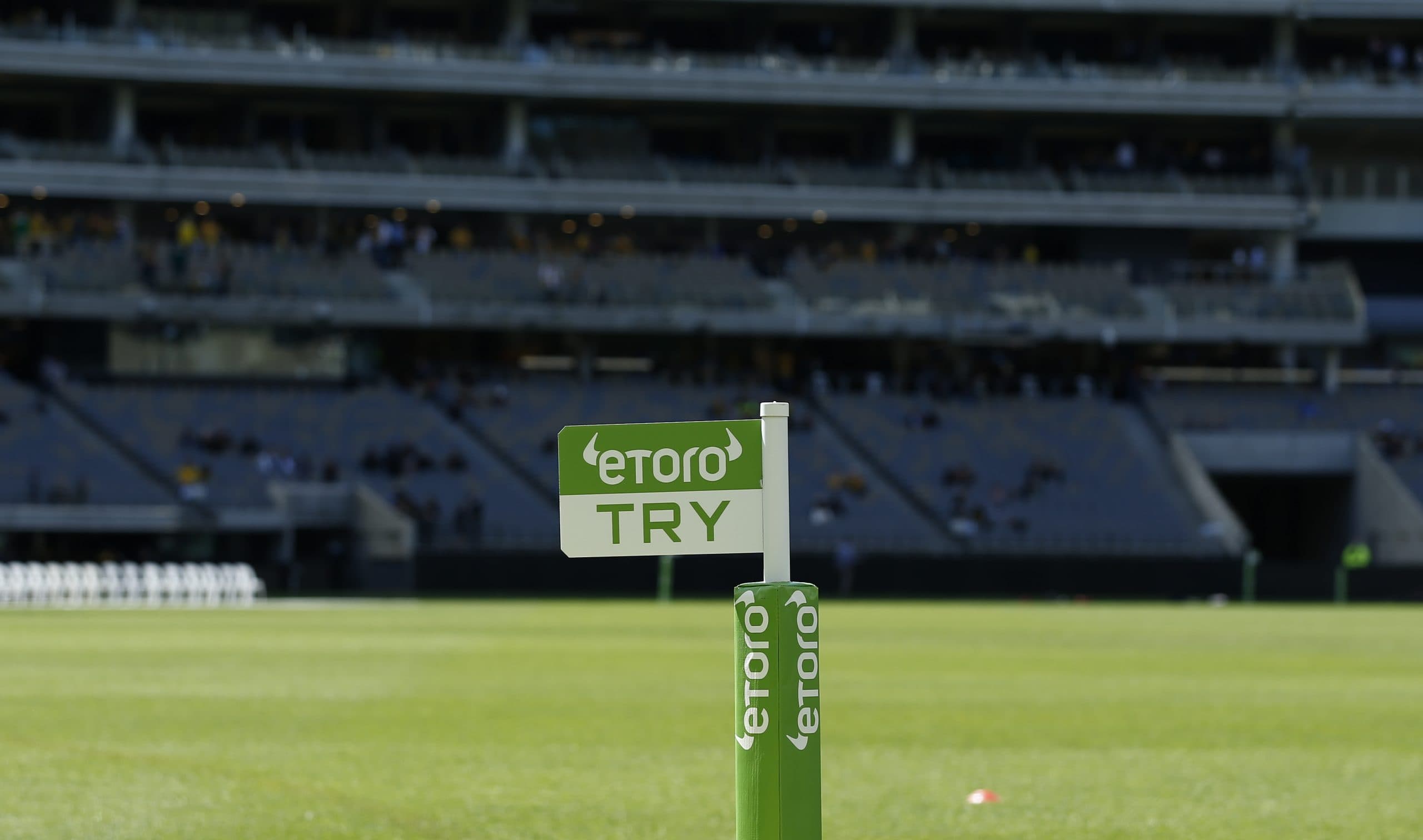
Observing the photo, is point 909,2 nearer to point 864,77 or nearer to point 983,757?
point 864,77

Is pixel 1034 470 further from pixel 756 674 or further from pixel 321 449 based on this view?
pixel 756 674

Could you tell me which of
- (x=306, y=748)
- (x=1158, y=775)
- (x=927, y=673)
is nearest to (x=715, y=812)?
(x=1158, y=775)

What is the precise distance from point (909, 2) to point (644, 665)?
48.1 meters

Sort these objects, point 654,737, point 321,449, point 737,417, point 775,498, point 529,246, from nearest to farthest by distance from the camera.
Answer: point 775,498 → point 654,737 → point 321,449 → point 737,417 → point 529,246

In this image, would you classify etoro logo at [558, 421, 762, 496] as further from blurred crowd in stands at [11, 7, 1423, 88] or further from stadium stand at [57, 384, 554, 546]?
blurred crowd in stands at [11, 7, 1423, 88]

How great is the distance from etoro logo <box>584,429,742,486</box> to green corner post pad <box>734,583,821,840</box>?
34 centimetres

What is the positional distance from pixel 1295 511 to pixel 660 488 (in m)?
63.8

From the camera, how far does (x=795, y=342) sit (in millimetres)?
67625

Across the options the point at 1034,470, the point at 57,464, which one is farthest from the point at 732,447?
the point at 1034,470

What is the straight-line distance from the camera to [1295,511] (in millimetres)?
65938

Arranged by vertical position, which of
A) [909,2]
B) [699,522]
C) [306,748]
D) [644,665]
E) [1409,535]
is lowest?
[1409,535]

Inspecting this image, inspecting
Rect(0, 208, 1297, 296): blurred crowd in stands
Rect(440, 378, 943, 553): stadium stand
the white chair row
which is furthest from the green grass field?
Rect(0, 208, 1297, 296): blurred crowd in stands

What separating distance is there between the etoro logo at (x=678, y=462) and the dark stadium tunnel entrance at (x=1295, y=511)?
57.8 meters

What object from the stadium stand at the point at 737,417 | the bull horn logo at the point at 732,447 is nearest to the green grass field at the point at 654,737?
the bull horn logo at the point at 732,447
